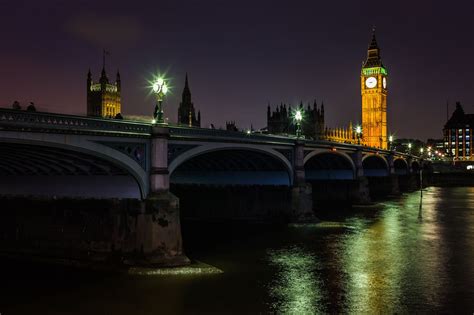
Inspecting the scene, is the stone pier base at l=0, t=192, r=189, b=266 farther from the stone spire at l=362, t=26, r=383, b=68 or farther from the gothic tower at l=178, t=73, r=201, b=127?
the stone spire at l=362, t=26, r=383, b=68

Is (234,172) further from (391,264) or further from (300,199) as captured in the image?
(391,264)

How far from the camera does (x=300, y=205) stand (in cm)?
4397

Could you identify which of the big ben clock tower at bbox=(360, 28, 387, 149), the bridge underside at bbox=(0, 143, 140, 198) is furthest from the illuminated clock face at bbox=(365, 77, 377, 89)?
the bridge underside at bbox=(0, 143, 140, 198)

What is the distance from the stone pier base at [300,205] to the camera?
143ft

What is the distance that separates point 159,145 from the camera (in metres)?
26.6

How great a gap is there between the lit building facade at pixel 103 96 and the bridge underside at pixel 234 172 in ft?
368

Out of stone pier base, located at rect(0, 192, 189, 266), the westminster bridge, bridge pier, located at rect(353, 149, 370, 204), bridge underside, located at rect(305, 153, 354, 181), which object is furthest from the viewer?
bridge underside, located at rect(305, 153, 354, 181)

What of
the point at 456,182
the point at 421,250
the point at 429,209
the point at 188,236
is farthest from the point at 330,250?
the point at 456,182

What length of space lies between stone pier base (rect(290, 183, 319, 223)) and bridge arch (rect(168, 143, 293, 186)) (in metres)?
1.32

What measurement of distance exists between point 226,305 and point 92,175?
12974 mm

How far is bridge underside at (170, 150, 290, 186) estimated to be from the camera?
45.5 metres

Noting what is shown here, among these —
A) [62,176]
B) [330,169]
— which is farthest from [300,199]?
[330,169]

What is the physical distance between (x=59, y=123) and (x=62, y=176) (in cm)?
862

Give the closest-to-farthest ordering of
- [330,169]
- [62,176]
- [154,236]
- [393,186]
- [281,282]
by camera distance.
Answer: [281,282] → [154,236] → [62,176] → [330,169] → [393,186]
